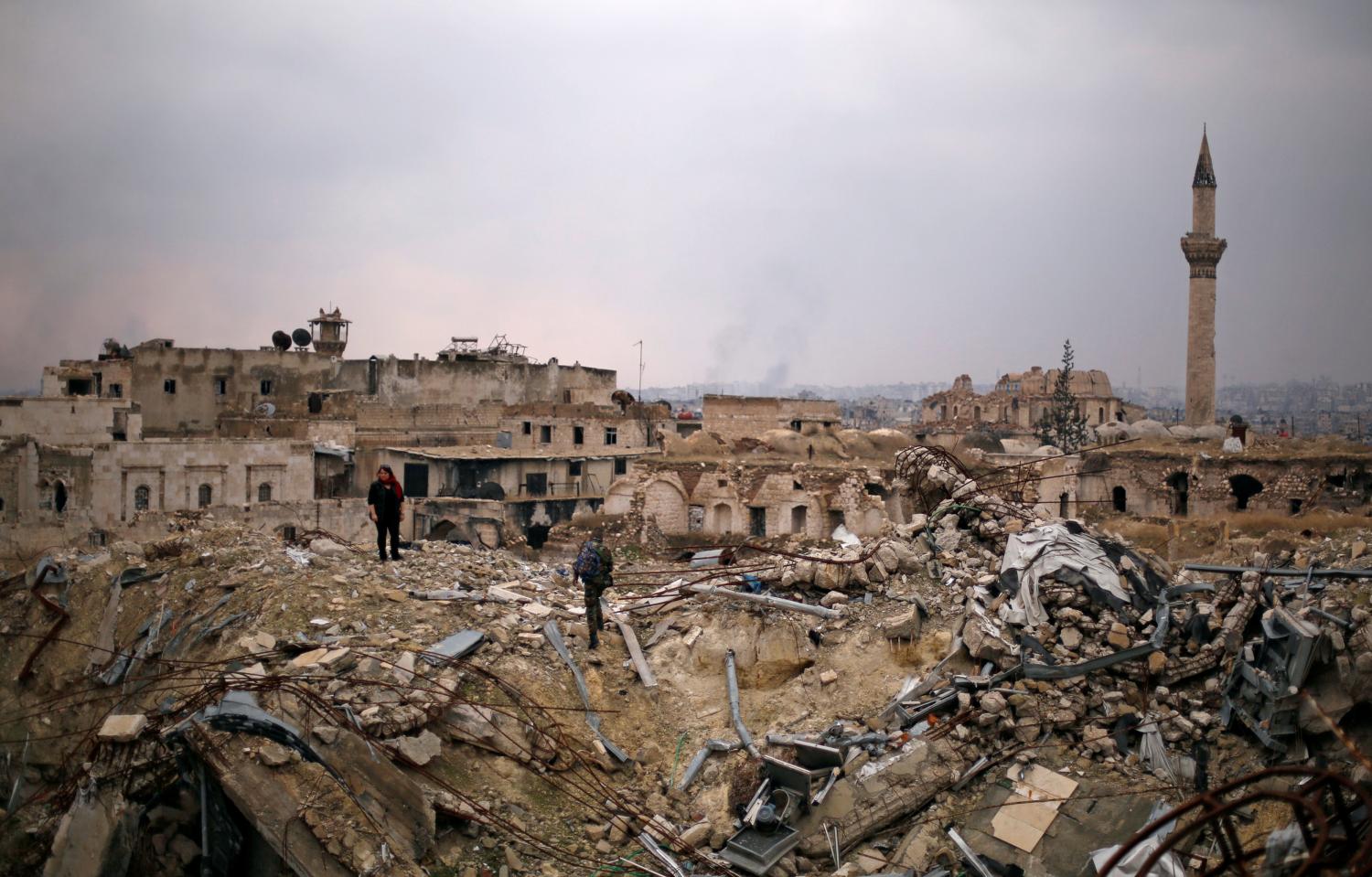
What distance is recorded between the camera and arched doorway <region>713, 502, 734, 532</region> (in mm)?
23609

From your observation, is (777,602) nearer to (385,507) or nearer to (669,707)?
(669,707)

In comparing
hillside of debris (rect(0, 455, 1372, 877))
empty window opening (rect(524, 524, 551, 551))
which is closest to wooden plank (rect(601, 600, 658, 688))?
hillside of debris (rect(0, 455, 1372, 877))

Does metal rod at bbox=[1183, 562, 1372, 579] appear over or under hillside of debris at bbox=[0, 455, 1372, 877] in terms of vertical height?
over

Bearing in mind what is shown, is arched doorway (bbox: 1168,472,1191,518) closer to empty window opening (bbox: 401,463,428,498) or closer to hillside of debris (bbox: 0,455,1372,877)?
hillside of debris (bbox: 0,455,1372,877)

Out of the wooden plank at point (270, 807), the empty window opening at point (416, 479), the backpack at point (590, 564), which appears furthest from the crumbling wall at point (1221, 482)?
the wooden plank at point (270, 807)

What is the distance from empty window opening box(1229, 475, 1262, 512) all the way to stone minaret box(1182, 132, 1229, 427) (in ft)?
43.8

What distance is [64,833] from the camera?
6.05 m

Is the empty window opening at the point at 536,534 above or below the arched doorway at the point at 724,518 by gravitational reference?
below

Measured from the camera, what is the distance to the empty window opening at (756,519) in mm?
23406

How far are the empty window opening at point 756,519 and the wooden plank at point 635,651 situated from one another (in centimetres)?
1391

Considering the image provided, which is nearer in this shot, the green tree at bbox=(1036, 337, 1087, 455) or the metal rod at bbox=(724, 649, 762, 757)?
the metal rod at bbox=(724, 649, 762, 757)

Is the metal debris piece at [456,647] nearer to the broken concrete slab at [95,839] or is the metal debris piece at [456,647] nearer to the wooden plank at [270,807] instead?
the wooden plank at [270,807]

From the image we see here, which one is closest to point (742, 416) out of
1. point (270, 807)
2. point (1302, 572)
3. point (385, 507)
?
point (385, 507)

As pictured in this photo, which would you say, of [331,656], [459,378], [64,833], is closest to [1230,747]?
[331,656]
